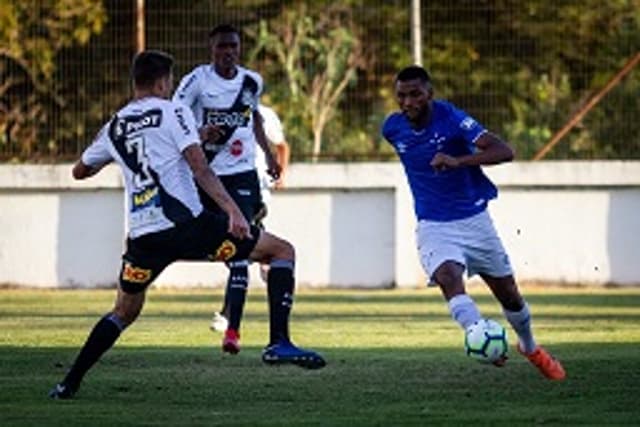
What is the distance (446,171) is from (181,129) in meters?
1.74

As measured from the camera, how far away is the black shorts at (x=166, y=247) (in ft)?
37.9

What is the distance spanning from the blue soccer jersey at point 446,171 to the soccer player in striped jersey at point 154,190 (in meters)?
1.31

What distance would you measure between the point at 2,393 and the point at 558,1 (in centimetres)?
1601

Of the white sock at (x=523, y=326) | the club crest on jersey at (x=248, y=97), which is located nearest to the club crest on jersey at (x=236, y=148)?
the club crest on jersey at (x=248, y=97)

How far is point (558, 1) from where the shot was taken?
86.2 ft

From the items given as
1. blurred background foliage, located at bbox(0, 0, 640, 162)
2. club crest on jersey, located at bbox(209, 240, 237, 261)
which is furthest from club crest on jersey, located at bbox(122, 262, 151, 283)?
blurred background foliage, located at bbox(0, 0, 640, 162)

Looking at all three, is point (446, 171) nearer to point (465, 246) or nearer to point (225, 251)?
point (465, 246)

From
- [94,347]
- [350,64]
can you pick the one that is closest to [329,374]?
[94,347]

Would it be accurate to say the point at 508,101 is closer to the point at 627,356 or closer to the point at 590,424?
the point at 627,356

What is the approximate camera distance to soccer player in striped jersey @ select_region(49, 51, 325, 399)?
11.5m

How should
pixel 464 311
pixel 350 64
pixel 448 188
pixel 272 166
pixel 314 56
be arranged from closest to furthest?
pixel 464 311 → pixel 448 188 → pixel 272 166 → pixel 350 64 → pixel 314 56

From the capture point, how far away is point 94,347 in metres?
11.4

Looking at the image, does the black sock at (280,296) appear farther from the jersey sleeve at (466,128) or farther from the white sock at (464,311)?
the jersey sleeve at (466,128)

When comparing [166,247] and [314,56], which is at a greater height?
[314,56]
